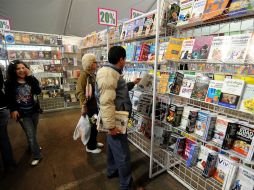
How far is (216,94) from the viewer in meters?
1.45

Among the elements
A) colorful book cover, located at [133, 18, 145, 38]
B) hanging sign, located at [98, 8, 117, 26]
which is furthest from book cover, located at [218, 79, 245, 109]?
hanging sign, located at [98, 8, 117, 26]

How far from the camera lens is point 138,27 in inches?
95.7

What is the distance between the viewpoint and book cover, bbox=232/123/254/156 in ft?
4.12

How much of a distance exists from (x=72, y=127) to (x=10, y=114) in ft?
5.62

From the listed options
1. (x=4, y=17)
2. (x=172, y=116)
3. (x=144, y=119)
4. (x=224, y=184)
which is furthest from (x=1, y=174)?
(x=4, y=17)

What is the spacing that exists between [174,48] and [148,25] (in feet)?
2.19

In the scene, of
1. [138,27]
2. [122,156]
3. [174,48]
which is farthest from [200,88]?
[138,27]

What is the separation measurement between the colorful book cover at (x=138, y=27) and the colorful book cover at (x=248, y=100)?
157 centimetres

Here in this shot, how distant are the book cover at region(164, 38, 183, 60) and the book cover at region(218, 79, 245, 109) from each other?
1.99 feet

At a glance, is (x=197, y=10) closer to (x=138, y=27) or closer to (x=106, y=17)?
(x=138, y=27)

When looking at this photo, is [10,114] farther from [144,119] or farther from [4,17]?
[4,17]

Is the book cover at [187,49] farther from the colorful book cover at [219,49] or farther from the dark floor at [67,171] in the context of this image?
the dark floor at [67,171]

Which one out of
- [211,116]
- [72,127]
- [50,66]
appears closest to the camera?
[211,116]

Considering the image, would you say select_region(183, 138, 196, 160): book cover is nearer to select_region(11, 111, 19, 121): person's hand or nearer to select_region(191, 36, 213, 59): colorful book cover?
select_region(191, 36, 213, 59): colorful book cover
